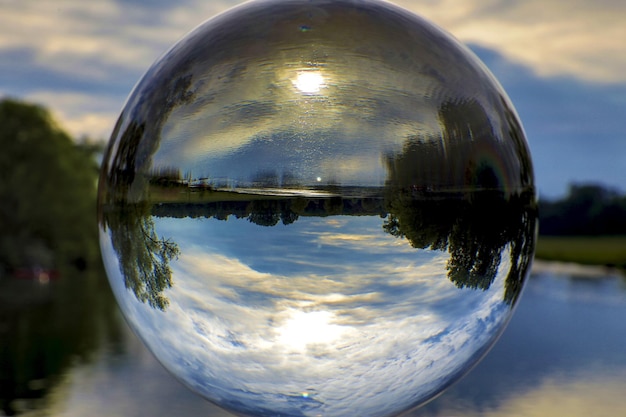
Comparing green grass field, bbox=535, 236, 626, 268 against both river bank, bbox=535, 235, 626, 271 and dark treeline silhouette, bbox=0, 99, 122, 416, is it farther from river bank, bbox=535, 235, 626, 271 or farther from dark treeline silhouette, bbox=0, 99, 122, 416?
dark treeline silhouette, bbox=0, 99, 122, 416

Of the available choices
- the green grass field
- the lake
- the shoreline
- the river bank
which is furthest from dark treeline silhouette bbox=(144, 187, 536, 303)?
the green grass field

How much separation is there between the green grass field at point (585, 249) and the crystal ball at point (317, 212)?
126ft

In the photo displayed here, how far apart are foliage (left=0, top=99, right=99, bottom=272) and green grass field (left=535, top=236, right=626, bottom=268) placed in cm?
2412

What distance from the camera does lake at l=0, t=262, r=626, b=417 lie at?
38.3 ft

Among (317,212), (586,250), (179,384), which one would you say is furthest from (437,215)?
(586,250)

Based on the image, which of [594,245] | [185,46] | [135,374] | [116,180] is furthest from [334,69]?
[594,245]

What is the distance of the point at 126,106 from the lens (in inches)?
188

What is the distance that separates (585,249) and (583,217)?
3966 mm

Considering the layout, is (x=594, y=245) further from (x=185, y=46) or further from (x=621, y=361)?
(x=185, y=46)

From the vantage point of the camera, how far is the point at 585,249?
4541 cm

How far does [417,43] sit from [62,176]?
29.5 meters

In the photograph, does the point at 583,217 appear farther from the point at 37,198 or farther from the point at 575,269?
the point at 37,198

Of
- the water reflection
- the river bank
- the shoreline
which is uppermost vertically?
the water reflection

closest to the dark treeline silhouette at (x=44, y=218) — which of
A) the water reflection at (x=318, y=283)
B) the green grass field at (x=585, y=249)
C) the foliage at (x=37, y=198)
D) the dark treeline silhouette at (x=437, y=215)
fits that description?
the foliage at (x=37, y=198)
